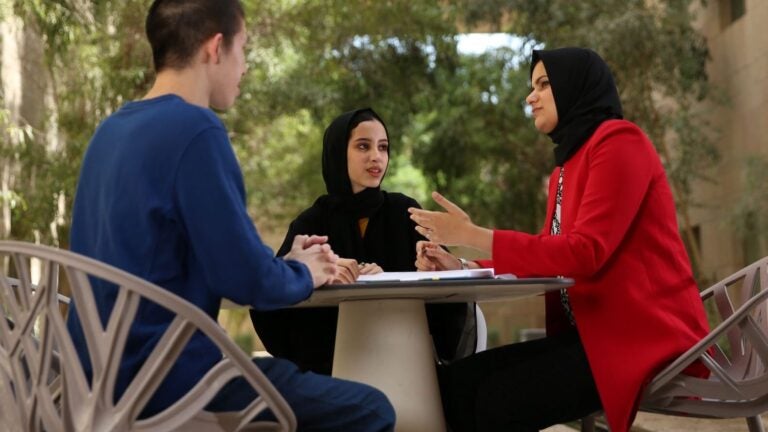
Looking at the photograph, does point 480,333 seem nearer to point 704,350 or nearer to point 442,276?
point 442,276

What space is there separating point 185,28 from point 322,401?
77 centimetres

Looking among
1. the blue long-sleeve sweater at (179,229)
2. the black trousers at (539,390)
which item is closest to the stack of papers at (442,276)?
the black trousers at (539,390)

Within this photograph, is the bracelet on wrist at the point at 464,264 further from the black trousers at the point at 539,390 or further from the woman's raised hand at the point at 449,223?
the woman's raised hand at the point at 449,223

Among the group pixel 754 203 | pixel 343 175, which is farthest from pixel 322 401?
pixel 754 203

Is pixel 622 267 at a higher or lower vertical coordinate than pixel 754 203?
higher

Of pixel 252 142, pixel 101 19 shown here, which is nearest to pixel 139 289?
pixel 101 19

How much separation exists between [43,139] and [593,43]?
261 inches

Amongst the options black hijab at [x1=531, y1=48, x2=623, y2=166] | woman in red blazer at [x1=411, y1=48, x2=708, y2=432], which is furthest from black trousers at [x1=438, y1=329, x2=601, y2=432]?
black hijab at [x1=531, y1=48, x2=623, y2=166]

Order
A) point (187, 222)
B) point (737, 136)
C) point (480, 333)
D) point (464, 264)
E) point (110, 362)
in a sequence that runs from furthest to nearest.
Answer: point (737, 136)
point (480, 333)
point (464, 264)
point (187, 222)
point (110, 362)

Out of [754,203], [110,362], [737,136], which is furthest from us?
[737,136]

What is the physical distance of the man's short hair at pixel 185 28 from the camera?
7.39 feet

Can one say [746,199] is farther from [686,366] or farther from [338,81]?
[686,366]

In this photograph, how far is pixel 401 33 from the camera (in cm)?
1605

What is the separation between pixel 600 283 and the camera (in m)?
3.01
